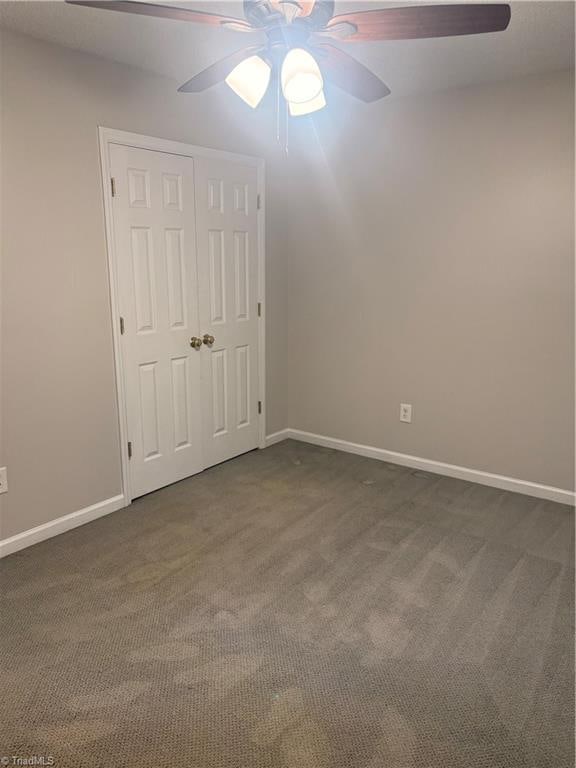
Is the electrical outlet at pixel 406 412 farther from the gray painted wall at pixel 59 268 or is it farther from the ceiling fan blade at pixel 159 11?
the ceiling fan blade at pixel 159 11

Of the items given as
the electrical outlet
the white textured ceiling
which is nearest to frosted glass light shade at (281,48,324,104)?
the white textured ceiling

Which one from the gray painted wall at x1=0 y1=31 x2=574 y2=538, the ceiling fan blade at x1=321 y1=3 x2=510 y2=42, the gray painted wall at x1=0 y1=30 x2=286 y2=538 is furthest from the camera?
the gray painted wall at x1=0 y1=31 x2=574 y2=538

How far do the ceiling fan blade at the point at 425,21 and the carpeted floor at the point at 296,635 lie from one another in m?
2.06

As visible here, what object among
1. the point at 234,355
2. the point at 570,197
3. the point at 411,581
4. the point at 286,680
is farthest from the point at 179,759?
the point at 570,197

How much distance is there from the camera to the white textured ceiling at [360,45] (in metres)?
2.14

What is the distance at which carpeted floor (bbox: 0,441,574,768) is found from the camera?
1627mm

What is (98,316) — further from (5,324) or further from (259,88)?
(259,88)

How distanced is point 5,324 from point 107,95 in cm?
Result: 127

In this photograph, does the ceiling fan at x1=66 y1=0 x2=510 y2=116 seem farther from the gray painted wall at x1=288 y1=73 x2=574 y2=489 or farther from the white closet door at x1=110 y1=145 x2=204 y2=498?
the gray painted wall at x1=288 y1=73 x2=574 y2=489

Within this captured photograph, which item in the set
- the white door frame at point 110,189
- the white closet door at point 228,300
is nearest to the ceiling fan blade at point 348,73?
the white door frame at point 110,189

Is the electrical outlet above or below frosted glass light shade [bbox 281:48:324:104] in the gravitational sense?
below

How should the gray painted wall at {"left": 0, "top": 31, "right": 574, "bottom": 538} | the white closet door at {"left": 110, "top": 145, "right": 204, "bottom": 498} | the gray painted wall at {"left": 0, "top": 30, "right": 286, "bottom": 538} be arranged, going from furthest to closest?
the white closet door at {"left": 110, "top": 145, "right": 204, "bottom": 498}
the gray painted wall at {"left": 0, "top": 31, "right": 574, "bottom": 538}
the gray painted wall at {"left": 0, "top": 30, "right": 286, "bottom": 538}

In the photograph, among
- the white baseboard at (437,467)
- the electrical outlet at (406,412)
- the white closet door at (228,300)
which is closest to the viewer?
the white baseboard at (437,467)

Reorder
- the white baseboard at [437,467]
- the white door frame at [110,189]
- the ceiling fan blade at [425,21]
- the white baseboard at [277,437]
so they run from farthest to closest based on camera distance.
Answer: the white baseboard at [277,437]
the white baseboard at [437,467]
the white door frame at [110,189]
the ceiling fan blade at [425,21]
